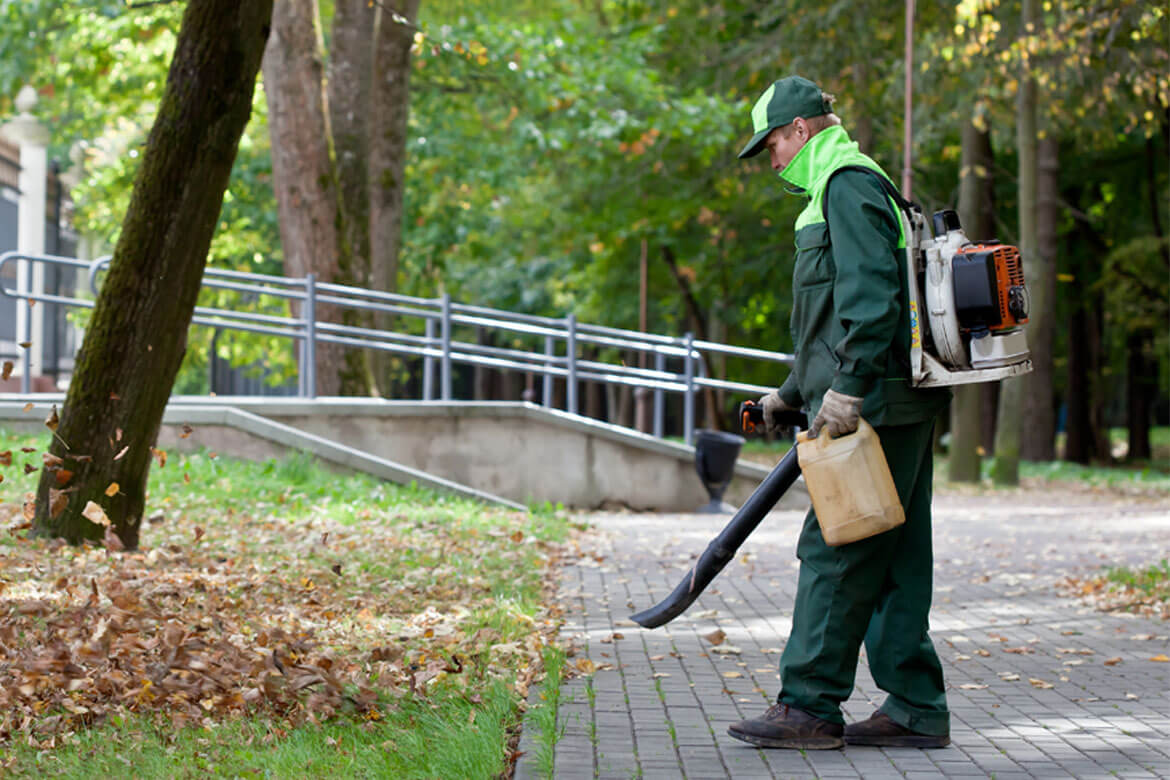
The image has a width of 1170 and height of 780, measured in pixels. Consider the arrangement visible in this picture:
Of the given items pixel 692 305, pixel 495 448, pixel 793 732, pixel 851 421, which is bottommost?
pixel 793 732

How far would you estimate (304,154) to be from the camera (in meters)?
14.3

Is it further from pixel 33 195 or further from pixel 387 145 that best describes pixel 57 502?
pixel 33 195

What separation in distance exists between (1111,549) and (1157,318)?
50.6 feet

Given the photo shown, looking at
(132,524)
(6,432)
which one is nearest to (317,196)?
(6,432)

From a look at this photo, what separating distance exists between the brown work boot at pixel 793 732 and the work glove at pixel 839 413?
91 centimetres

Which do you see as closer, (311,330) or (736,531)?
(736,531)

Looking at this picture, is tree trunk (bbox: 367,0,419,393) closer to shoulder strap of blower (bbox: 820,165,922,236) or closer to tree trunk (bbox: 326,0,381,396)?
tree trunk (bbox: 326,0,381,396)

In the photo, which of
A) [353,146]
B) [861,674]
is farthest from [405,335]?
[861,674]

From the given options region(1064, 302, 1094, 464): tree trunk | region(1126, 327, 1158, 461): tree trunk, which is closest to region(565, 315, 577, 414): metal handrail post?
A: region(1064, 302, 1094, 464): tree trunk

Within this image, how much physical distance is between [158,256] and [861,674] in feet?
13.9

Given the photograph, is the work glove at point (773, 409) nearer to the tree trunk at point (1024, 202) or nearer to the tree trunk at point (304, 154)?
the tree trunk at point (304, 154)

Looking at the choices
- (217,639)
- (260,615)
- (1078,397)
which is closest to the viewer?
(217,639)

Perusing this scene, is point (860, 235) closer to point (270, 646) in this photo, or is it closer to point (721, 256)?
point (270, 646)

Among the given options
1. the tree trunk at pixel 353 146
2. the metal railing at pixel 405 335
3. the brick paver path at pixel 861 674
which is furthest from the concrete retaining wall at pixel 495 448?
the brick paver path at pixel 861 674
